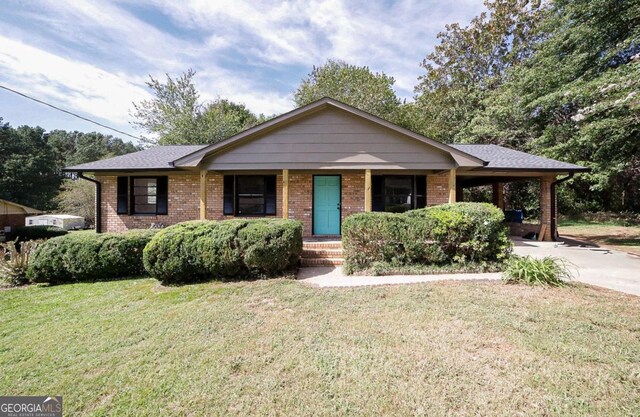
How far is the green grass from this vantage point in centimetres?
237

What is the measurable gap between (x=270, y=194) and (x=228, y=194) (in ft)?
5.25

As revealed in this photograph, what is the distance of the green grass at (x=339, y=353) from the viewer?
2371mm

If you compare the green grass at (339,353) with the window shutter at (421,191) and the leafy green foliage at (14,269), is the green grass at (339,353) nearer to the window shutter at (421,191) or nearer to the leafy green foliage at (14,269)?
the leafy green foliage at (14,269)

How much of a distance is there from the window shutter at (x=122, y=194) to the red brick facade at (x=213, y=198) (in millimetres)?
150

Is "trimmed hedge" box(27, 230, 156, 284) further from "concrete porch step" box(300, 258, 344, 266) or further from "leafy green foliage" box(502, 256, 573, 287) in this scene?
"leafy green foliage" box(502, 256, 573, 287)

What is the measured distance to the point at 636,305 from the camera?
13.8 feet

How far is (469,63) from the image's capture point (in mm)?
22766

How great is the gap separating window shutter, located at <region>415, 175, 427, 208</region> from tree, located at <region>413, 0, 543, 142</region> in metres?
13.8

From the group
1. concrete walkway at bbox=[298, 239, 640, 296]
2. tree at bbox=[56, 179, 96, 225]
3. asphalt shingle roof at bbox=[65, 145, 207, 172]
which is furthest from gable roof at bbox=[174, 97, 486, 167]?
tree at bbox=[56, 179, 96, 225]

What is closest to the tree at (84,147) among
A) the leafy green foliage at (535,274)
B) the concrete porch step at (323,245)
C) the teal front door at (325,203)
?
the teal front door at (325,203)

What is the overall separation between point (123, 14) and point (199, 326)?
33.3ft

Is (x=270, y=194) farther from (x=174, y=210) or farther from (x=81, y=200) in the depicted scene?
(x=81, y=200)

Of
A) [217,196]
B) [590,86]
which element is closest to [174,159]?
[217,196]

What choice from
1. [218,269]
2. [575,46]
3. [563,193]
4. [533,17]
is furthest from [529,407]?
[533,17]
